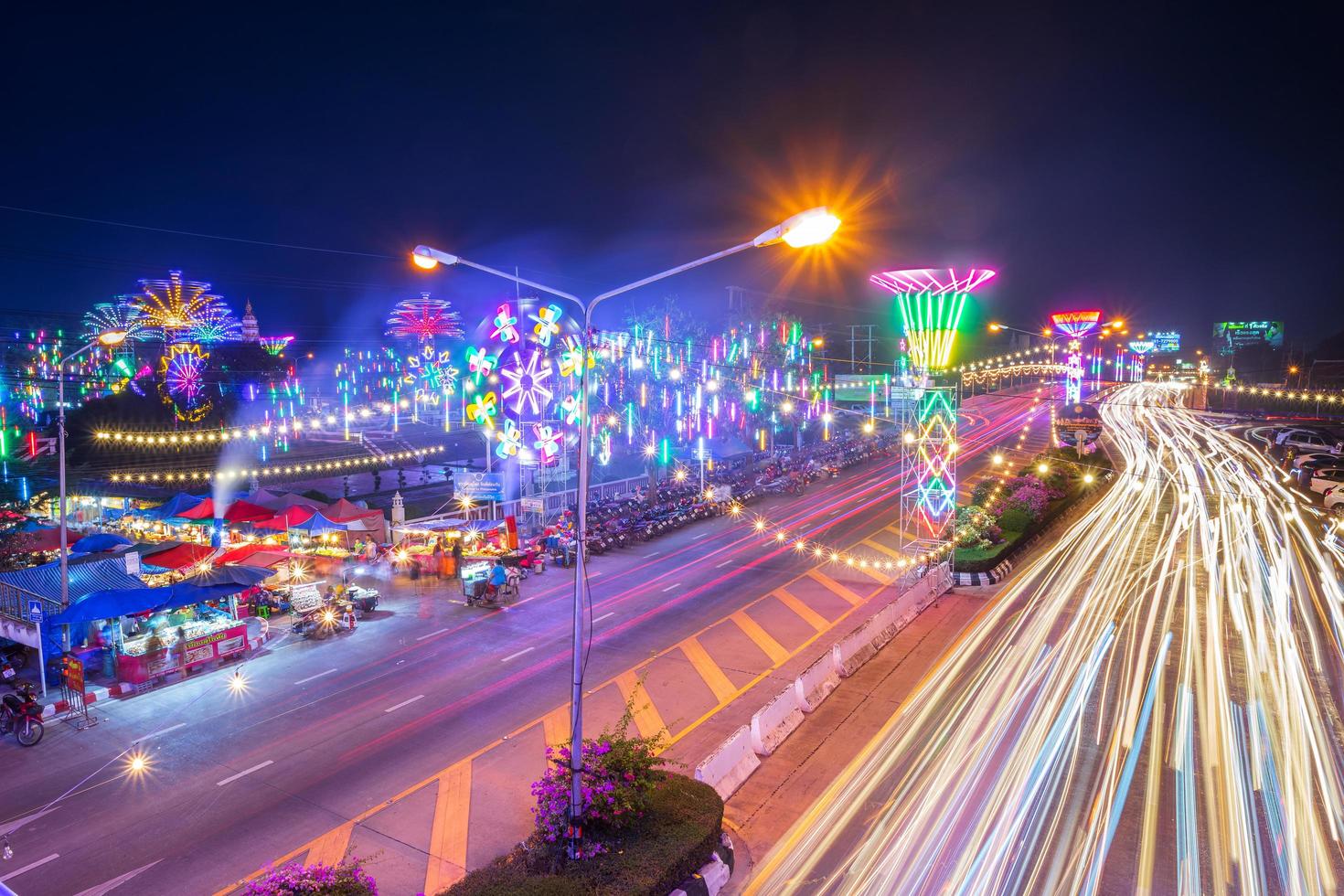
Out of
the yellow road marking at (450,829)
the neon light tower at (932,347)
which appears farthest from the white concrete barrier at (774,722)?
the neon light tower at (932,347)

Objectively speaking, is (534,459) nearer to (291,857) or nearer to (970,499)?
(291,857)

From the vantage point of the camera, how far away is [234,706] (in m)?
14.9

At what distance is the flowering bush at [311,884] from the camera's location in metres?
6.42

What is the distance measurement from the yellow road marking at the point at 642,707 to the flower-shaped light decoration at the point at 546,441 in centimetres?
1185

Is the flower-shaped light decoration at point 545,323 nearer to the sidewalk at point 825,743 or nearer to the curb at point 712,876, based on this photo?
the sidewalk at point 825,743

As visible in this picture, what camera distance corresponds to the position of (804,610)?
20.6 metres

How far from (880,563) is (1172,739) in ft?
45.5

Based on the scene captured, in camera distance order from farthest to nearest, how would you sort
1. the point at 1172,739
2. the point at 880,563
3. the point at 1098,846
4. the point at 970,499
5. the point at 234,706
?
1. the point at 970,499
2. the point at 880,563
3. the point at 234,706
4. the point at 1172,739
5. the point at 1098,846

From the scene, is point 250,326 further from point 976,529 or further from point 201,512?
point 976,529

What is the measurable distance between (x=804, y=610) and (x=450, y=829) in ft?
41.0

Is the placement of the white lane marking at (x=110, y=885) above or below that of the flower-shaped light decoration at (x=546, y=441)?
below

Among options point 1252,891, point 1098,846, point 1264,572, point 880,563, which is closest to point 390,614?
point 880,563

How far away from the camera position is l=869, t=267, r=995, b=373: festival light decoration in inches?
827

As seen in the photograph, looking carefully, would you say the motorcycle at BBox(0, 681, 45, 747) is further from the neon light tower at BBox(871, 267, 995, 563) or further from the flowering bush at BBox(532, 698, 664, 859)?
the neon light tower at BBox(871, 267, 995, 563)
